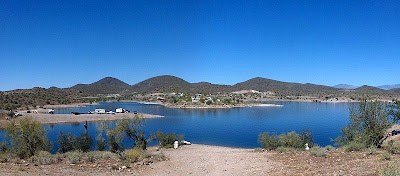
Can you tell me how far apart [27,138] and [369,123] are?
2371 cm

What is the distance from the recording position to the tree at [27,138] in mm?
21250

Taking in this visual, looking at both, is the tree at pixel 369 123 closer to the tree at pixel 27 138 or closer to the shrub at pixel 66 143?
the tree at pixel 27 138

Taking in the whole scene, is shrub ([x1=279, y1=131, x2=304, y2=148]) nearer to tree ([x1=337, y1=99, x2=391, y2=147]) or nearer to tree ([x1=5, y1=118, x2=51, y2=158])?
tree ([x1=337, y1=99, x2=391, y2=147])

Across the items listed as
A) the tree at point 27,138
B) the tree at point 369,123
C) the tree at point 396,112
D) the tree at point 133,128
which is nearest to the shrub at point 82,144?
the tree at point 27,138

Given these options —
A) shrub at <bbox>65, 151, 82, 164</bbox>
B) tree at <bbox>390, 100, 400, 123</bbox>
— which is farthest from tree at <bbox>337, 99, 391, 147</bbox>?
shrub at <bbox>65, 151, 82, 164</bbox>

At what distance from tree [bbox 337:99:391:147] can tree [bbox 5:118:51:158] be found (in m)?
21.8

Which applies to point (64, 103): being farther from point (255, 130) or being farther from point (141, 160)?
point (141, 160)

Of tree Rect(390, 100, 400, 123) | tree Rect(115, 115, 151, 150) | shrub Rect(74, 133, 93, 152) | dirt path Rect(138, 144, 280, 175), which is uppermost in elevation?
tree Rect(390, 100, 400, 123)

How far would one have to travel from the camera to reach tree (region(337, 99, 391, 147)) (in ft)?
66.4

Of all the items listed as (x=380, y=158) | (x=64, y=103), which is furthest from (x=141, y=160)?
(x=64, y=103)

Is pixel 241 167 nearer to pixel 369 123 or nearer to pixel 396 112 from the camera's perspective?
pixel 369 123

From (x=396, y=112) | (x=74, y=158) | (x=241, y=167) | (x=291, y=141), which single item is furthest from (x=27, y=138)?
(x=396, y=112)

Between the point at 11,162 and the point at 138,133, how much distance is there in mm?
10657

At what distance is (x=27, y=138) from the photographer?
846 inches
